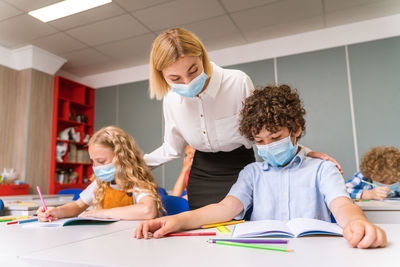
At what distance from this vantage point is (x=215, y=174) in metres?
1.55

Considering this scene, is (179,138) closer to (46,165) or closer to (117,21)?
(117,21)

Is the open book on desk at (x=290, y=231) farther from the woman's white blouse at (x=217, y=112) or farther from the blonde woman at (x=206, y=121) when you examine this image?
the woman's white blouse at (x=217, y=112)

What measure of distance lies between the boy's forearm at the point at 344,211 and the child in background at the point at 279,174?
0.14ft

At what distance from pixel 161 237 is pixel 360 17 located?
3891 mm

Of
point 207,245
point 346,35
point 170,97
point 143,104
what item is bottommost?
point 207,245

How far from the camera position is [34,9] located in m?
3.33

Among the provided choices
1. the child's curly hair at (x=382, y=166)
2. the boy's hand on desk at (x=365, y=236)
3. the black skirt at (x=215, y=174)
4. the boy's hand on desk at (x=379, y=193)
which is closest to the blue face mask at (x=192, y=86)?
the black skirt at (x=215, y=174)

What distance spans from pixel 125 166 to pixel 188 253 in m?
1.08

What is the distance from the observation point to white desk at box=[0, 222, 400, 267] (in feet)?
1.77

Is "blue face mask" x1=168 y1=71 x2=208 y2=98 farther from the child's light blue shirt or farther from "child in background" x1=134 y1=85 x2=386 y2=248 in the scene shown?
the child's light blue shirt

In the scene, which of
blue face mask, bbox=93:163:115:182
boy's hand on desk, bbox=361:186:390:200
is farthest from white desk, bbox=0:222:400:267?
boy's hand on desk, bbox=361:186:390:200

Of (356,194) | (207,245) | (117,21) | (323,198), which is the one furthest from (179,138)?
(117,21)

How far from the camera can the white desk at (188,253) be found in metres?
0.54

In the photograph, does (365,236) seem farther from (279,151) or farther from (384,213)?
(384,213)
